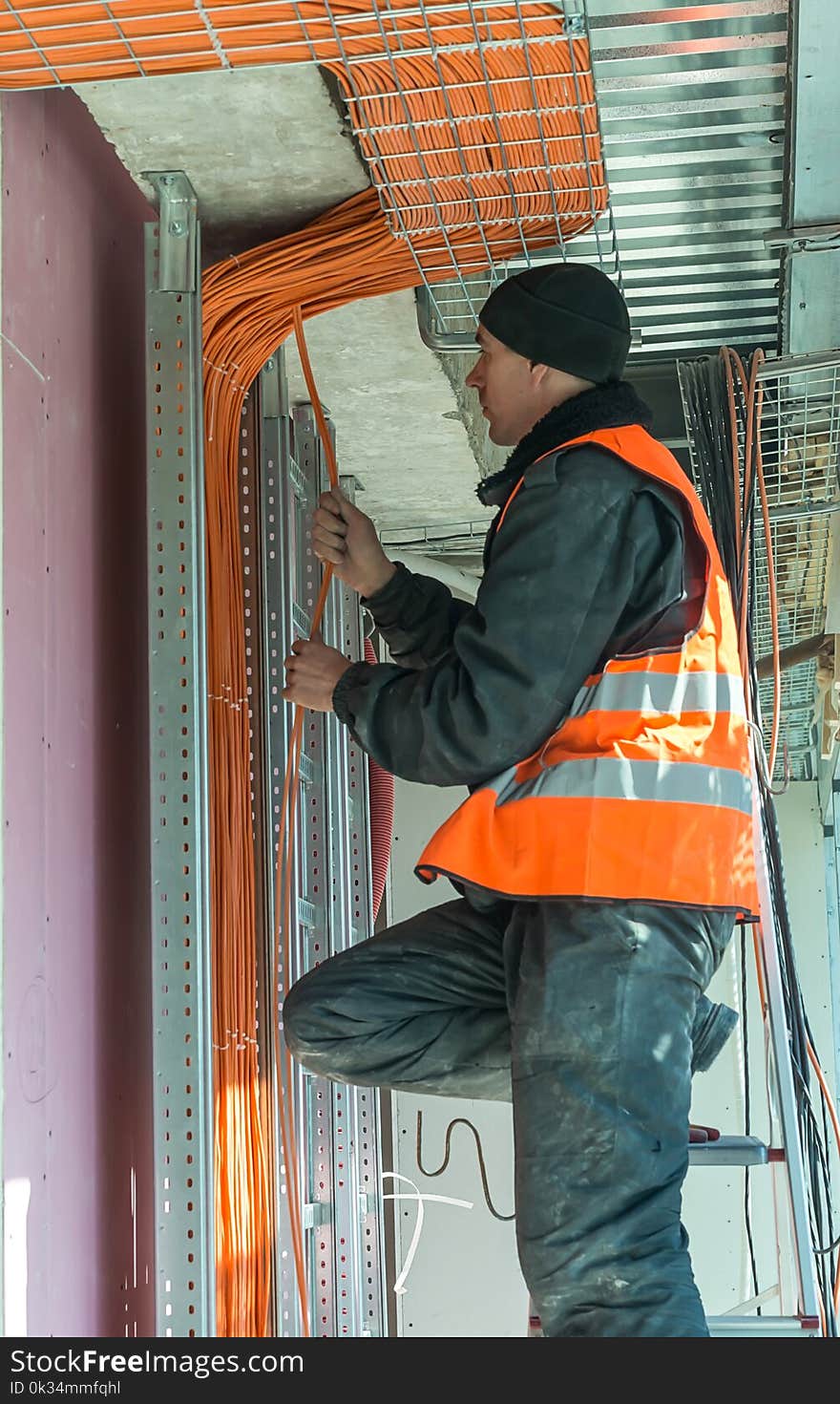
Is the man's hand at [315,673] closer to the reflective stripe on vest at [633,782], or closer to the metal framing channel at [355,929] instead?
the reflective stripe on vest at [633,782]

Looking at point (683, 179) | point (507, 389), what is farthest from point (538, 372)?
point (683, 179)

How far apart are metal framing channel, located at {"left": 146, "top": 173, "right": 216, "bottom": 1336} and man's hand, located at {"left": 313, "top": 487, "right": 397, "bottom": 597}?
296 mm

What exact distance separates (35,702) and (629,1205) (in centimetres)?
112

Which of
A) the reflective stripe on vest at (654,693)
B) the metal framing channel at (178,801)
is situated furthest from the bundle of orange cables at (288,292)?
the reflective stripe on vest at (654,693)

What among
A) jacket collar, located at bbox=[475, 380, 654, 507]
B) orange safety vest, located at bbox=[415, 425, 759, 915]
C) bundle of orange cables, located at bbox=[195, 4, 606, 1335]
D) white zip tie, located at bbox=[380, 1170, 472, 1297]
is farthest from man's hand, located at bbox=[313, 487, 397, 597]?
white zip tie, located at bbox=[380, 1170, 472, 1297]

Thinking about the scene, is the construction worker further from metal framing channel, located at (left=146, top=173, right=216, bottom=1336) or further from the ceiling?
the ceiling

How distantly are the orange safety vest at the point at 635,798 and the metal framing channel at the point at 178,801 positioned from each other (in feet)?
2.20

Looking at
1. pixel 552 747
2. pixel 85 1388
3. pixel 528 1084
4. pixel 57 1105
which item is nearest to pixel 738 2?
pixel 552 747

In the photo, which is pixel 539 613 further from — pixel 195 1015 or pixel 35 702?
pixel 195 1015

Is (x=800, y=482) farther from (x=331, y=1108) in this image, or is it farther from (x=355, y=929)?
(x=331, y=1108)

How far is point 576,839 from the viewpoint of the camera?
6.73ft

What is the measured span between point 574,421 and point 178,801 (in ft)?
3.08

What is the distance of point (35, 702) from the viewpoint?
232 centimetres

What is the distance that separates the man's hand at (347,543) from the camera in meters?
2.53
